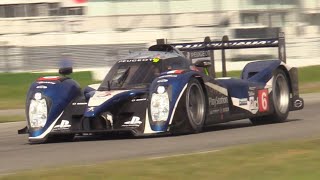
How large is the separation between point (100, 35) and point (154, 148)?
121 feet

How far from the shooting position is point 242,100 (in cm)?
1487

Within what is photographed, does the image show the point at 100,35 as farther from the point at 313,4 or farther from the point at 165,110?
the point at 165,110

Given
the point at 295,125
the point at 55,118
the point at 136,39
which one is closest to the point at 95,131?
the point at 55,118

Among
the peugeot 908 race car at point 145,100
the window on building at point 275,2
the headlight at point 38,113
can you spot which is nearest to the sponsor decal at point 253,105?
the peugeot 908 race car at point 145,100

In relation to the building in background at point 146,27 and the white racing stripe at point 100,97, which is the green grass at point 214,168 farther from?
the building in background at point 146,27

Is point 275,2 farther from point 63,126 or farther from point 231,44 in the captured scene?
point 63,126

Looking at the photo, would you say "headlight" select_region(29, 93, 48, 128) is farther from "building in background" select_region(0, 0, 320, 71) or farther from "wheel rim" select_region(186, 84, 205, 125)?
"building in background" select_region(0, 0, 320, 71)

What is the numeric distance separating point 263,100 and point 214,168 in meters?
7.49

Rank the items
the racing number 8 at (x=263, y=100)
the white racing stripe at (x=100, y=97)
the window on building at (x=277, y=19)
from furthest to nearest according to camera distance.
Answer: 1. the window on building at (x=277, y=19)
2. the racing number 8 at (x=263, y=100)
3. the white racing stripe at (x=100, y=97)

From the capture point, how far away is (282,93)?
16.3m

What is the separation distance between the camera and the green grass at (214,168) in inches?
308

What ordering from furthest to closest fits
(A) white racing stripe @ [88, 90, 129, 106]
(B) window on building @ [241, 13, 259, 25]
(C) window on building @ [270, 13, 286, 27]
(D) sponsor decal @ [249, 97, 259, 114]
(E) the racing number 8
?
(B) window on building @ [241, 13, 259, 25]
(C) window on building @ [270, 13, 286, 27]
(E) the racing number 8
(D) sponsor decal @ [249, 97, 259, 114]
(A) white racing stripe @ [88, 90, 129, 106]

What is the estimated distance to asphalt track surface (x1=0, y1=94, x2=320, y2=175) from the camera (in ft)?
33.9

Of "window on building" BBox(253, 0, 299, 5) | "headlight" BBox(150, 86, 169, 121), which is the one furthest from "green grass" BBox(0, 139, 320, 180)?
"window on building" BBox(253, 0, 299, 5)
